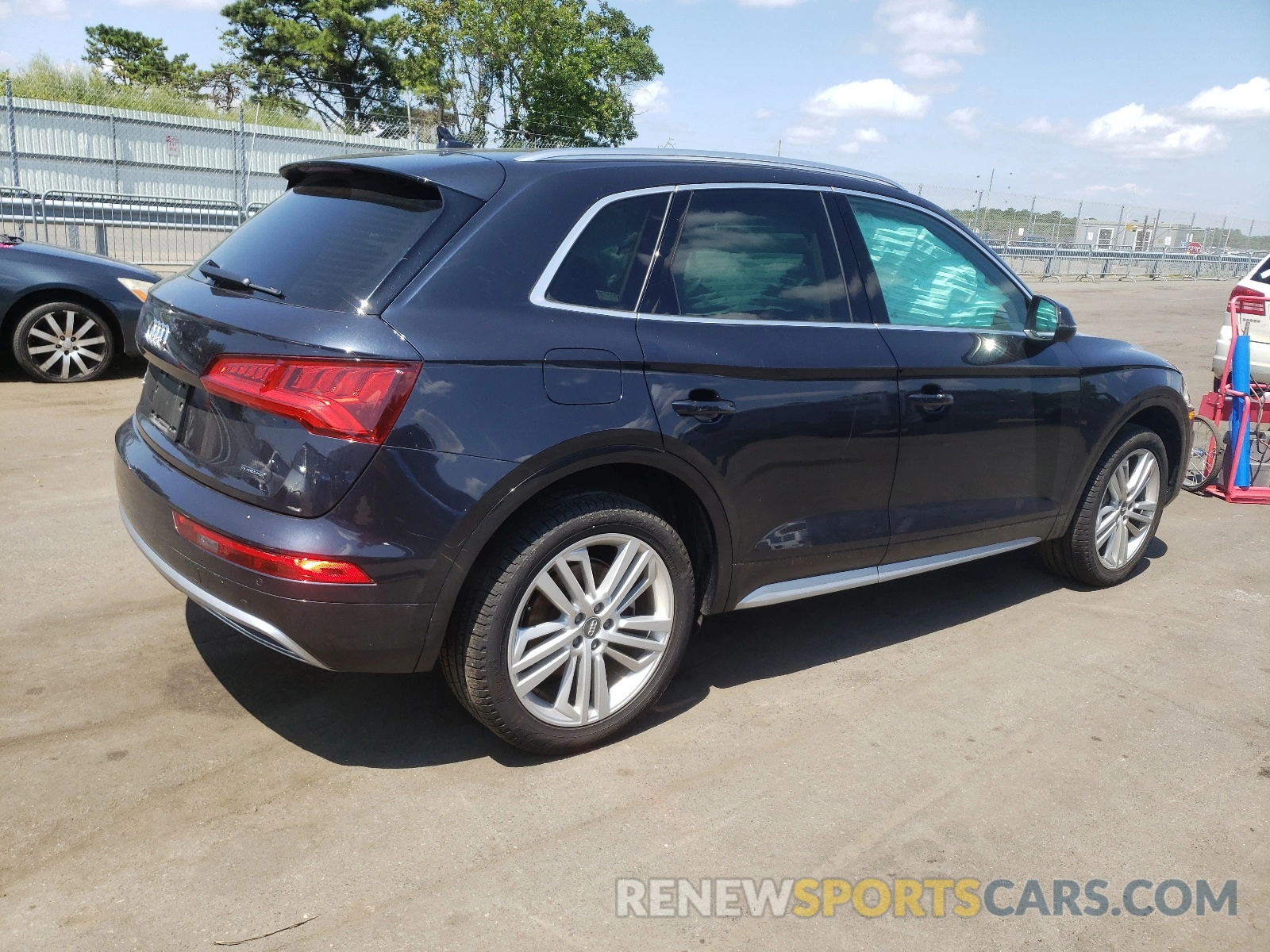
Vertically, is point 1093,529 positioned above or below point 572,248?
below

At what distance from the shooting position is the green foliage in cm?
2733

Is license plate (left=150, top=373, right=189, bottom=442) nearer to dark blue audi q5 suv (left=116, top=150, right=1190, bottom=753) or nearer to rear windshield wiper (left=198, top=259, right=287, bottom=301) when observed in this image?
dark blue audi q5 suv (left=116, top=150, right=1190, bottom=753)

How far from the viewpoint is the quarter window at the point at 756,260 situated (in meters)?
3.46

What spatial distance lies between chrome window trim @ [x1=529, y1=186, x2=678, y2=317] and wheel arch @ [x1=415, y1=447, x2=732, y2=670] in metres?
0.42

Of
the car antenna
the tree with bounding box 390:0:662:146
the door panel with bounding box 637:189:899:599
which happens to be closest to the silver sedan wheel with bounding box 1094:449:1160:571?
the door panel with bounding box 637:189:899:599

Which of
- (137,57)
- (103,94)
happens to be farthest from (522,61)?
(137,57)

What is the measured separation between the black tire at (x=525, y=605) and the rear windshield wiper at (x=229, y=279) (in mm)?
967

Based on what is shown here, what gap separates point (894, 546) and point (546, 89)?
131 ft

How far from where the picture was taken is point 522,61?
40031mm

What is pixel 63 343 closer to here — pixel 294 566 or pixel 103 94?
pixel 294 566

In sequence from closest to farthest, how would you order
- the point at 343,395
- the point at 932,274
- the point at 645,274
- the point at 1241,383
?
the point at 343,395 < the point at 645,274 < the point at 932,274 < the point at 1241,383

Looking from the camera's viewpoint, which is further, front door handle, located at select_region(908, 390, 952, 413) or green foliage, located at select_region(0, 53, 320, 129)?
green foliage, located at select_region(0, 53, 320, 129)

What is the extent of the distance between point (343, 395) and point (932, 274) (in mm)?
2464

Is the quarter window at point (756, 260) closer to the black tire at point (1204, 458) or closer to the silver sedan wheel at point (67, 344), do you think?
the black tire at point (1204, 458)
